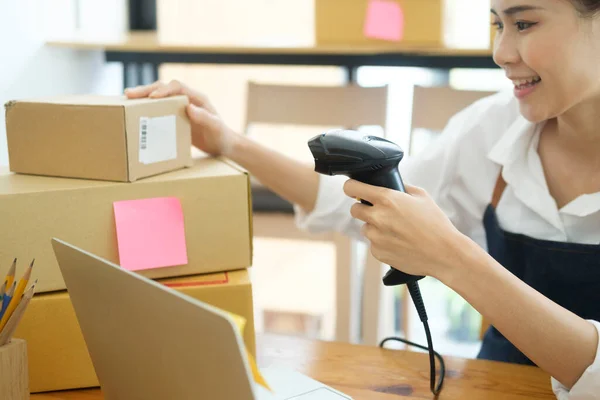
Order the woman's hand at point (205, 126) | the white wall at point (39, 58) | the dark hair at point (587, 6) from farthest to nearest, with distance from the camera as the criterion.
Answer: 1. the white wall at point (39, 58)
2. the woman's hand at point (205, 126)
3. the dark hair at point (587, 6)

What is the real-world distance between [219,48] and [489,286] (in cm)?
116

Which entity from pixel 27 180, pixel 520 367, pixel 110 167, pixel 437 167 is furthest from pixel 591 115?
pixel 27 180

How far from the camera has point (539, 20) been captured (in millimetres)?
937

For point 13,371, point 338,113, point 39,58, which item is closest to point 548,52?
point 13,371

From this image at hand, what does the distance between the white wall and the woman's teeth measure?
0.88 meters

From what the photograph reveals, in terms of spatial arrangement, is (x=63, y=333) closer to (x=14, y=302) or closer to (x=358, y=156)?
(x=14, y=302)

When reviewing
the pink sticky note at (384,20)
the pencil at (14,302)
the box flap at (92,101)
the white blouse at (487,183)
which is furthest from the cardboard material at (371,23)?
the pencil at (14,302)

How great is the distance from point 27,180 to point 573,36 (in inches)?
29.6

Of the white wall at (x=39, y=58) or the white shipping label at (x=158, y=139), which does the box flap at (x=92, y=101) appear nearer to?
the white shipping label at (x=158, y=139)

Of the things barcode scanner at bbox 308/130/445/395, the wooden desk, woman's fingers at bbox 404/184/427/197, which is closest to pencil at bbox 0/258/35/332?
barcode scanner at bbox 308/130/445/395

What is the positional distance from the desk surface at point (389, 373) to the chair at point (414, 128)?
86 cm

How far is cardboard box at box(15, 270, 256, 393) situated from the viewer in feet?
2.68

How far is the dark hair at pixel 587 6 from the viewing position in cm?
92

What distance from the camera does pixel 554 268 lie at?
1.03 m
